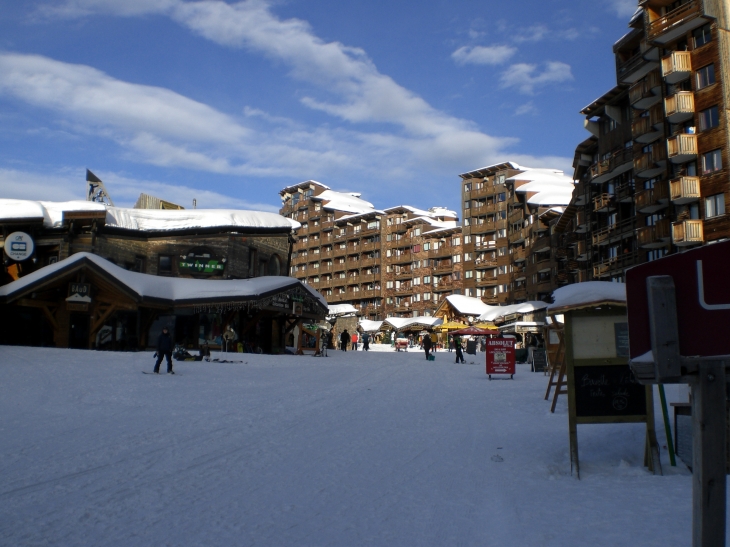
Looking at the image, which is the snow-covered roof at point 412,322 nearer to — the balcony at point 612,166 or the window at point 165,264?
the balcony at point 612,166

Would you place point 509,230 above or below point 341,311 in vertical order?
above

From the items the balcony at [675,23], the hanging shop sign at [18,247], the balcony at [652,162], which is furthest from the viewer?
the balcony at [652,162]

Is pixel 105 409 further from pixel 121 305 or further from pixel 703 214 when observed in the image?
pixel 703 214

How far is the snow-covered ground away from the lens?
217 inches

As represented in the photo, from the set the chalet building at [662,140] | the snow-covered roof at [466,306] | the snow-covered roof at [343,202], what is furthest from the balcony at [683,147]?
the snow-covered roof at [343,202]

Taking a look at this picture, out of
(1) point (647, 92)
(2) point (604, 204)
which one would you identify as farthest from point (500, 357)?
(2) point (604, 204)

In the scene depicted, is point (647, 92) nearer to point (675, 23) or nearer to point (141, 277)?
point (675, 23)

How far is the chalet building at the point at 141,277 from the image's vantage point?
1196 inches

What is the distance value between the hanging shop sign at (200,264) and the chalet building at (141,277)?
0.06m

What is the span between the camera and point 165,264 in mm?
40312

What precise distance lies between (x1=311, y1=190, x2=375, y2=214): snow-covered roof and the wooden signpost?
4177 inches

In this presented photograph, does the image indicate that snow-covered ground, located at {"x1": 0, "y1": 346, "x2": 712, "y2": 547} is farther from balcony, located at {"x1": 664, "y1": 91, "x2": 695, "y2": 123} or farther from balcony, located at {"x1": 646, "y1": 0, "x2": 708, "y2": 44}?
balcony, located at {"x1": 646, "y1": 0, "x2": 708, "y2": 44}

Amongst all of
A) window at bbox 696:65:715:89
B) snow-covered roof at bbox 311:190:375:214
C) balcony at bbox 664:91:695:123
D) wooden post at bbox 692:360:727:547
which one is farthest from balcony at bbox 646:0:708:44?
snow-covered roof at bbox 311:190:375:214

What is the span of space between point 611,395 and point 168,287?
1194 inches
